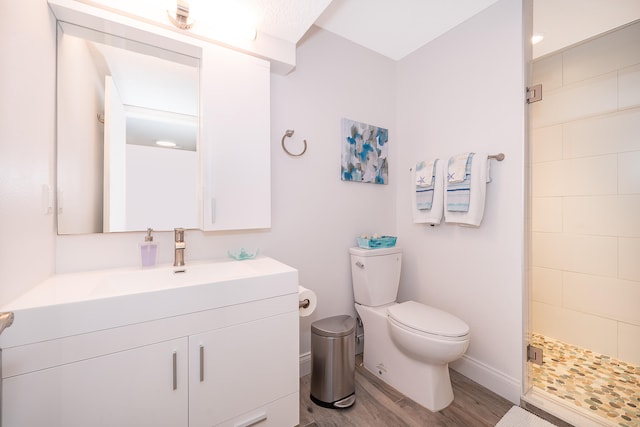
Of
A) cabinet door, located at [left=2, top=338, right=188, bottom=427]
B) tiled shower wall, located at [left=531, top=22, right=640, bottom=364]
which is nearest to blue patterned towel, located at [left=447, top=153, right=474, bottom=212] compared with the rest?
tiled shower wall, located at [left=531, top=22, right=640, bottom=364]

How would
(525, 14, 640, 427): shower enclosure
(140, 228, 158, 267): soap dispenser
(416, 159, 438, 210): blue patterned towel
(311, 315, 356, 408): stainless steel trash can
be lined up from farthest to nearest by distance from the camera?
(416, 159, 438, 210): blue patterned towel
(525, 14, 640, 427): shower enclosure
(311, 315, 356, 408): stainless steel trash can
(140, 228, 158, 267): soap dispenser

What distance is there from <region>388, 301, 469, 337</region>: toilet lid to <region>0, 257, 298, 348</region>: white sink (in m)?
0.72

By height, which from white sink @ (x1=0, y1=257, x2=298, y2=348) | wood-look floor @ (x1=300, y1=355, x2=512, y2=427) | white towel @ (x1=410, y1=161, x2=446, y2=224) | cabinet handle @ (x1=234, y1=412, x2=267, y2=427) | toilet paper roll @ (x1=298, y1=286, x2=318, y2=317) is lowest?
wood-look floor @ (x1=300, y1=355, x2=512, y2=427)

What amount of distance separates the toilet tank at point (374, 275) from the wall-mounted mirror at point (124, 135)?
1090 millimetres

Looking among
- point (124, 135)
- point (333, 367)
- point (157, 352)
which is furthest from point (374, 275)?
point (124, 135)

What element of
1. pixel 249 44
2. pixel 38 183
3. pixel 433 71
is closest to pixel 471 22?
pixel 433 71

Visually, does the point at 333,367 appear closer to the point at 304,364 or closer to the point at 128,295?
the point at 304,364

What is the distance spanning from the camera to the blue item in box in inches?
77.1

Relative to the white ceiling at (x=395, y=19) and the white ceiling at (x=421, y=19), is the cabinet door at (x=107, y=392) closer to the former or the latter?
the white ceiling at (x=421, y=19)

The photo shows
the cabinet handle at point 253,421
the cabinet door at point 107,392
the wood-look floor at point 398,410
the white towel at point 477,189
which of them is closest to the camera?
the cabinet door at point 107,392

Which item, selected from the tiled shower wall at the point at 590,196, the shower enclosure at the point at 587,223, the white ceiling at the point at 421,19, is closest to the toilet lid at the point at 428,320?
the shower enclosure at the point at 587,223

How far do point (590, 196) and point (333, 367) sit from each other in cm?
230

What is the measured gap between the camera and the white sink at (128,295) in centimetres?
80

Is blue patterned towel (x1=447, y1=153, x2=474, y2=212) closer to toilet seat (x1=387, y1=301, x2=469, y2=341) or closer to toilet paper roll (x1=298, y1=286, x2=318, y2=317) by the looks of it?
toilet seat (x1=387, y1=301, x2=469, y2=341)
